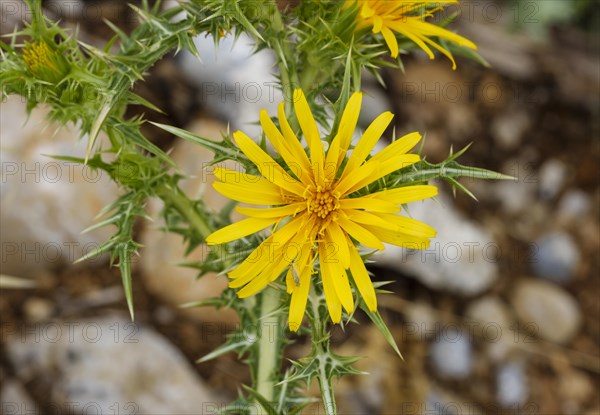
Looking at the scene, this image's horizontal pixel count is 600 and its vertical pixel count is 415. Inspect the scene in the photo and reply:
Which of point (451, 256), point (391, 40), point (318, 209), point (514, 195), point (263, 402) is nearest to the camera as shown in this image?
point (318, 209)

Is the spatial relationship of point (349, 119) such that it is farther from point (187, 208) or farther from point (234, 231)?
point (187, 208)

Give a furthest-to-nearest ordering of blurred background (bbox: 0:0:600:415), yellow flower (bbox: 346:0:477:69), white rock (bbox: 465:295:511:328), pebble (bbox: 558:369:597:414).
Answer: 1. white rock (bbox: 465:295:511:328)
2. pebble (bbox: 558:369:597:414)
3. blurred background (bbox: 0:0:600:415)
4. yellow flower (bbox: 346:0:477:69)

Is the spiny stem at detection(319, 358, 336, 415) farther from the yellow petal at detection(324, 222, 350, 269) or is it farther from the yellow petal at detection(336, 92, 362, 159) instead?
the yellow petal at detection(336, 92, 362, 159)

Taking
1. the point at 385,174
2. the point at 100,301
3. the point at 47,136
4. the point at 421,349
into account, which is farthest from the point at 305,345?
the point at 385,174

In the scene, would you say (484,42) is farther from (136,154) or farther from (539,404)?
(136,154)

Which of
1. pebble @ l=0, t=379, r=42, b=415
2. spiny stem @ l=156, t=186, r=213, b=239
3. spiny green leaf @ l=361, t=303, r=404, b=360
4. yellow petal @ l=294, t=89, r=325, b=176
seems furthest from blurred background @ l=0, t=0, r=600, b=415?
spiny green leaf @ l=361, t=303, r=404, b=360

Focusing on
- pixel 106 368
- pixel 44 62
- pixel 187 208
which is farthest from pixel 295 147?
pixel 106 368
